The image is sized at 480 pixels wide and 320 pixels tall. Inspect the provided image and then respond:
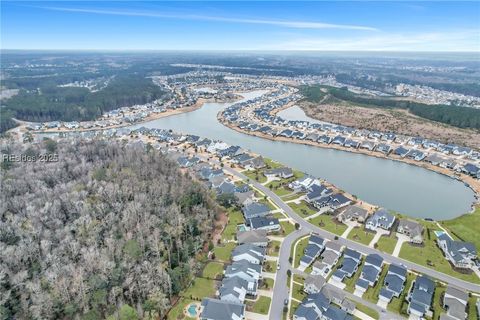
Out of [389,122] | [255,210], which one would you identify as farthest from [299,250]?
[389,122]

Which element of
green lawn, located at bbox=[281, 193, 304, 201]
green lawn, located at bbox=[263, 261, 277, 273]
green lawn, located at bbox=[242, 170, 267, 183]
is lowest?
green lawn, located at bbox=[263, 261, 277, 273]

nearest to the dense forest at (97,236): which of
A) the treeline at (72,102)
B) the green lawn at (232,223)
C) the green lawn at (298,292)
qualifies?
the green lawn at (232,223)

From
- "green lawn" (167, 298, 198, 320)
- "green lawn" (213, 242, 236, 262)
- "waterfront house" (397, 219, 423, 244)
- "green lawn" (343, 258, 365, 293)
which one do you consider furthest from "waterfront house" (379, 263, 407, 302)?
"green lawn" (167, 298, 198, 320)

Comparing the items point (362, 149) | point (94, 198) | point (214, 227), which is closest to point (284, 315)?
point (214, 227)

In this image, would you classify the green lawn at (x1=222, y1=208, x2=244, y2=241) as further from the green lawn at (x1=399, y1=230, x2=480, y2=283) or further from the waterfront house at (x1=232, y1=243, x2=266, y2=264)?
the green lawn at (x1=399, y1=230, x2=480, y2=283)

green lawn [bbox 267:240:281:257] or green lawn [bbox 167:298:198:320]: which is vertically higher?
green lawn [bbox 267:240:281:257]

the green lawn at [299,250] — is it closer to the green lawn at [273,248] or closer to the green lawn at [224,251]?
the green lawn at [273,248]

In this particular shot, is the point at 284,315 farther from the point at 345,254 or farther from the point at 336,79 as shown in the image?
the point at 336,79
